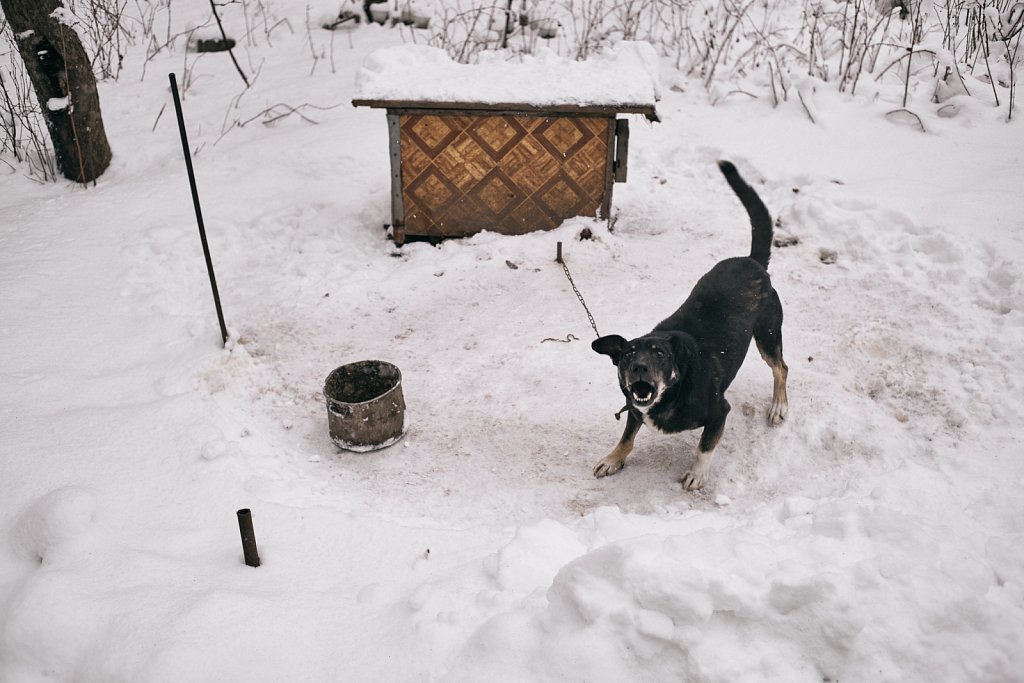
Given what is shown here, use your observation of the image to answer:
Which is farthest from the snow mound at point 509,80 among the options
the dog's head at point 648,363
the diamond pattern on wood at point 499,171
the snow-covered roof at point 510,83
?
the dog's head at point 648,363

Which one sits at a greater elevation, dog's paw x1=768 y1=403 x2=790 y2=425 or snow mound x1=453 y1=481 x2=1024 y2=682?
snow mound x1=453 y1=481 x2=1024 y2=682

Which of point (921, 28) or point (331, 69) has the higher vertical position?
point (921, 28)

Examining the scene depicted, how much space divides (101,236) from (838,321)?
201 inches

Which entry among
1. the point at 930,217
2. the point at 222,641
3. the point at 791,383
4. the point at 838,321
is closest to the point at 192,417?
the point at 222,641

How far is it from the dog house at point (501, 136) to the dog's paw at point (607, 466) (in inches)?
99.2

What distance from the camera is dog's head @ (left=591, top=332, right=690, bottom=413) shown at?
2922 mm

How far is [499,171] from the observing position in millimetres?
5418

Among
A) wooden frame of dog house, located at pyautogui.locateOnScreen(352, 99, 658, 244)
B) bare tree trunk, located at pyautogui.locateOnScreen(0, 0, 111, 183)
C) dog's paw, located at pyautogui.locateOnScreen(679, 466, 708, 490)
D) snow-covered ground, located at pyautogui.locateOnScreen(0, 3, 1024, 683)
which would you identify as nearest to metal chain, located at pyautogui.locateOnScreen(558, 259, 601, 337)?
snow-covered ground, located at pyautogui.locateOnScreen(0, 3, 1024, 683)

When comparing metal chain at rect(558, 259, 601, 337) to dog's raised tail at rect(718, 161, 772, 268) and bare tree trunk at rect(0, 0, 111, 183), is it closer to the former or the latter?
dog's raised tail at rect(718, 161, 772, 268)

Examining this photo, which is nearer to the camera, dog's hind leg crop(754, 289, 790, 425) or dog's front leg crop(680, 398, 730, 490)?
dog's front leg crop(680, 398, 730, 490)

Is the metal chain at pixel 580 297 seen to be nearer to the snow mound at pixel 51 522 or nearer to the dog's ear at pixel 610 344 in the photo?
the dog's ear at pixel 610 344

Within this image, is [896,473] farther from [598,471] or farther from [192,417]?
[192,417]

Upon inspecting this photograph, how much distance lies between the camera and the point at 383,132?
22.8 ft

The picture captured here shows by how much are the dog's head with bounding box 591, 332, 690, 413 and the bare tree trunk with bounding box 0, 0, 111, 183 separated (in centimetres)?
538
